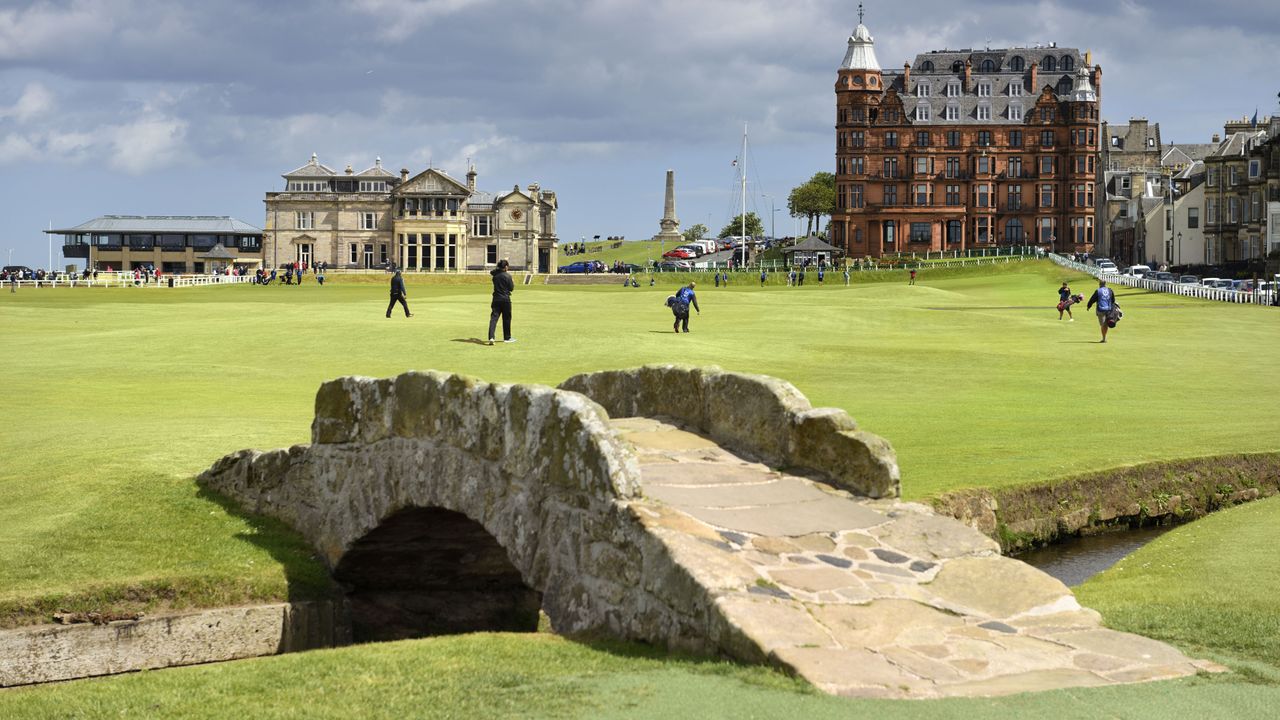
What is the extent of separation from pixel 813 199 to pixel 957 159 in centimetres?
4175

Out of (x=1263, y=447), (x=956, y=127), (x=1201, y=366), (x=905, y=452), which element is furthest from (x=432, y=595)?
(x=956, y=127)

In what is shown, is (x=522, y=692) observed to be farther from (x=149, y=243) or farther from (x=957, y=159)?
(x=149, y=243)

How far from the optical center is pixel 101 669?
1468cm

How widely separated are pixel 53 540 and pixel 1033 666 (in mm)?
11793

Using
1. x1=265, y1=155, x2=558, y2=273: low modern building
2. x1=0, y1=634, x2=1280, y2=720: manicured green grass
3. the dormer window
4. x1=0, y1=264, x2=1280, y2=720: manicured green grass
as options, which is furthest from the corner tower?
x1=0, y1=634, x2=1280, y2=720: manicured green grass

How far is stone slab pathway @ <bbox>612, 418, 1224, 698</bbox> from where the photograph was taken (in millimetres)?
→ 9289

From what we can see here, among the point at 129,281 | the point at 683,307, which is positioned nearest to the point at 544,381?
the point at 683,307

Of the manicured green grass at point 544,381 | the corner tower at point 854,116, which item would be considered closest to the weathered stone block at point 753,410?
the manicured green grass at point 544,381

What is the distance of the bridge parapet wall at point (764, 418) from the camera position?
13.5 metres

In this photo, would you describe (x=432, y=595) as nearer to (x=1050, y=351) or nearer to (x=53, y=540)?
(x=53, y=540)

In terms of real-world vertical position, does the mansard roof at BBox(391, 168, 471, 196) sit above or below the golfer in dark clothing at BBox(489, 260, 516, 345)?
above

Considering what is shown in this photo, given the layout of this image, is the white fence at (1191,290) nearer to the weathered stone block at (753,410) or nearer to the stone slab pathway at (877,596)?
the weathered stone block at (753,410)

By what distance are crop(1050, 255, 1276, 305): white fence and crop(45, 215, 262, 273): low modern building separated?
11574 centimetres

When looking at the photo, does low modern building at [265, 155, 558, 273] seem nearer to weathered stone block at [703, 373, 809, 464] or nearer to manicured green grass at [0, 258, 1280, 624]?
manicured green grass at [0, 258, 1280, 624]
